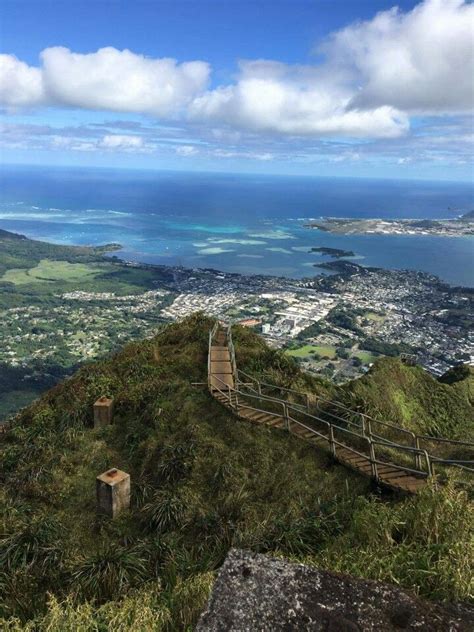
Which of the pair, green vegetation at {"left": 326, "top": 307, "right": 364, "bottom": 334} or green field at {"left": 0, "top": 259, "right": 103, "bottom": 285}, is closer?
green vegetation at {"left": 326, "top": 307, "right": 364, "bottom": 334}

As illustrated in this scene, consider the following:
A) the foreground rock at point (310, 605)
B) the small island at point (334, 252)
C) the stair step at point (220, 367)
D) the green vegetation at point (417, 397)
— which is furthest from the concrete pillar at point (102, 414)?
the small island at point (334, 252)

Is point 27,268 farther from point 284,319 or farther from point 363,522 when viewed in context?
point 363,522

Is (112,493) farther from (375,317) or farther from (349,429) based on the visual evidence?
(375,317)

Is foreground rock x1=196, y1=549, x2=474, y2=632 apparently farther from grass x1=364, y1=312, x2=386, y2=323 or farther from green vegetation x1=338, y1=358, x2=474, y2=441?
grass x1=364, y1=312, x2=386, y2=323

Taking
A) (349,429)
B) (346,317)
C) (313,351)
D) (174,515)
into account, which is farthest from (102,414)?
(346,317)

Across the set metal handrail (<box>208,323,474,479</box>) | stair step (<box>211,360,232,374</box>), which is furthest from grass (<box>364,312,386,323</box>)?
stair step (<box>211,360,232,374</box>)

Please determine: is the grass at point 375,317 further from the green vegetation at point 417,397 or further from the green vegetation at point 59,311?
the green vegetation at point 417,397
